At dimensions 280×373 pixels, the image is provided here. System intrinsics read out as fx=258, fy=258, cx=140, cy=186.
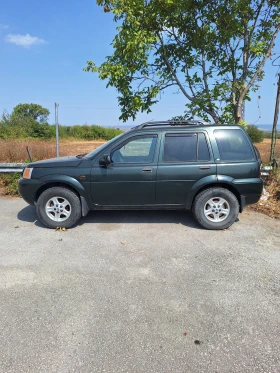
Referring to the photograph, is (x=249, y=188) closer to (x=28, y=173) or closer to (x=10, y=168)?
(x=28, y=173)

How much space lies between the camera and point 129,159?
461 centimetres

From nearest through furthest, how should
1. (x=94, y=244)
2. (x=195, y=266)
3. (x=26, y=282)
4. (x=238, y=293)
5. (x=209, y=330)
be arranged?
1. (x=209, y=330)
2. (x=238, y=293)
3. (x=26, y=282)
4. (x=195, y=266)
5. (x=94, y=244)

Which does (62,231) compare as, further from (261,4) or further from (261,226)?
(261,4)

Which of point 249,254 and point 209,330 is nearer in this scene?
point 209,330

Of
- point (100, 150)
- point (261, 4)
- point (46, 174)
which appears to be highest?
point (261, 4)

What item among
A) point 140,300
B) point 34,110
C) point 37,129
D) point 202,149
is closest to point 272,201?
point 202,149

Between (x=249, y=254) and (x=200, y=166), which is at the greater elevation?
(x=200, y=166)

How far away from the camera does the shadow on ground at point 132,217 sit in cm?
498

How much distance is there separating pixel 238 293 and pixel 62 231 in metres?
3.03

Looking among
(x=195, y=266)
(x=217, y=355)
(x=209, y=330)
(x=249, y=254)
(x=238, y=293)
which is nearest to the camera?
(x=217, y=355)

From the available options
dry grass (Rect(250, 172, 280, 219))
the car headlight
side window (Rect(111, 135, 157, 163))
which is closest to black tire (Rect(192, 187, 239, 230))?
side window (Rect(111, 135, 157, 163))

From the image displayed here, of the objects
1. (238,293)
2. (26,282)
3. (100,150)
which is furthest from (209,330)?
(100,150)

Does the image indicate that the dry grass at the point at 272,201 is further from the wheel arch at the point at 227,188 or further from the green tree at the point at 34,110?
the green tree at the point at 34,110

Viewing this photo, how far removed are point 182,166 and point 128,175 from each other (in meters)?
0.96
